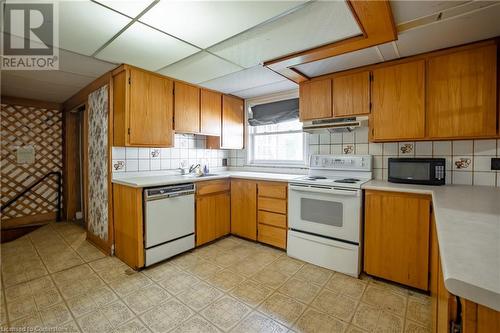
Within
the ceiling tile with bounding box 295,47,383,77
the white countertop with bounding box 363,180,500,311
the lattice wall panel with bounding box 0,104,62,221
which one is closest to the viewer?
the white countertop with bounding box 363,180,500,311

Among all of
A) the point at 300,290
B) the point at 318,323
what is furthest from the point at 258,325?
the point at 300,290

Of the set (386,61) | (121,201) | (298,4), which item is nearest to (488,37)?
(386,61)

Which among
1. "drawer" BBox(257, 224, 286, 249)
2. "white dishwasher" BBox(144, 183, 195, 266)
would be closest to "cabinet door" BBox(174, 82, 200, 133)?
"white dishwasher" BBox(144, 183, 195, 266)

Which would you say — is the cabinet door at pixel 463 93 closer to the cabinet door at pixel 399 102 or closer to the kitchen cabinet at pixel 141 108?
the cabinet door at pixel 399 102

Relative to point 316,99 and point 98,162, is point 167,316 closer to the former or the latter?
point 98,162

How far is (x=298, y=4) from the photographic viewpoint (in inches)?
55.9

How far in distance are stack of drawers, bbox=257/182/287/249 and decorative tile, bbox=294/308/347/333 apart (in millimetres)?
1046

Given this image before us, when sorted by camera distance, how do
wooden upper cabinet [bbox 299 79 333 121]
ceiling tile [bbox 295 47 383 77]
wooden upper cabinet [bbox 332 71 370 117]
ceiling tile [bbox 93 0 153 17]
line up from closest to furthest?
ceiling tile [bbox 93 0 153 17]
ceiling tile [bbox 295 47 383 77]
wooden upper cabinet [bbox 332 71 370 117]
wooden upper cabinet [bbox 299 79 333 121]

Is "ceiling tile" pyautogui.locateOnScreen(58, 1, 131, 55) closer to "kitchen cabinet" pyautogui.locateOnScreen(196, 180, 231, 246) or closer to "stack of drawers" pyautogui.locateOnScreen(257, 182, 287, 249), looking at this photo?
"kitchen cabinet" pyautogui.locateOnScreen(196, 180, 231, 246)

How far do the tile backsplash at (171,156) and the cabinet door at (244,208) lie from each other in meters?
0.76

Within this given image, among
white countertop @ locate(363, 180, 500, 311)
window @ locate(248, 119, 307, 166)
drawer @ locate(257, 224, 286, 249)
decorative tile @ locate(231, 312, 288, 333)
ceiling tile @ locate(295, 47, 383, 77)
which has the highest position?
ceiling tile @ locate(295, 47, 383, 77)

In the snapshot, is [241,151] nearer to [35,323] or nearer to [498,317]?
[35,323]

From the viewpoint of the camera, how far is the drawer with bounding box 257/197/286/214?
2.70 metres

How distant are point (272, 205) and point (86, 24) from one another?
2.34m
